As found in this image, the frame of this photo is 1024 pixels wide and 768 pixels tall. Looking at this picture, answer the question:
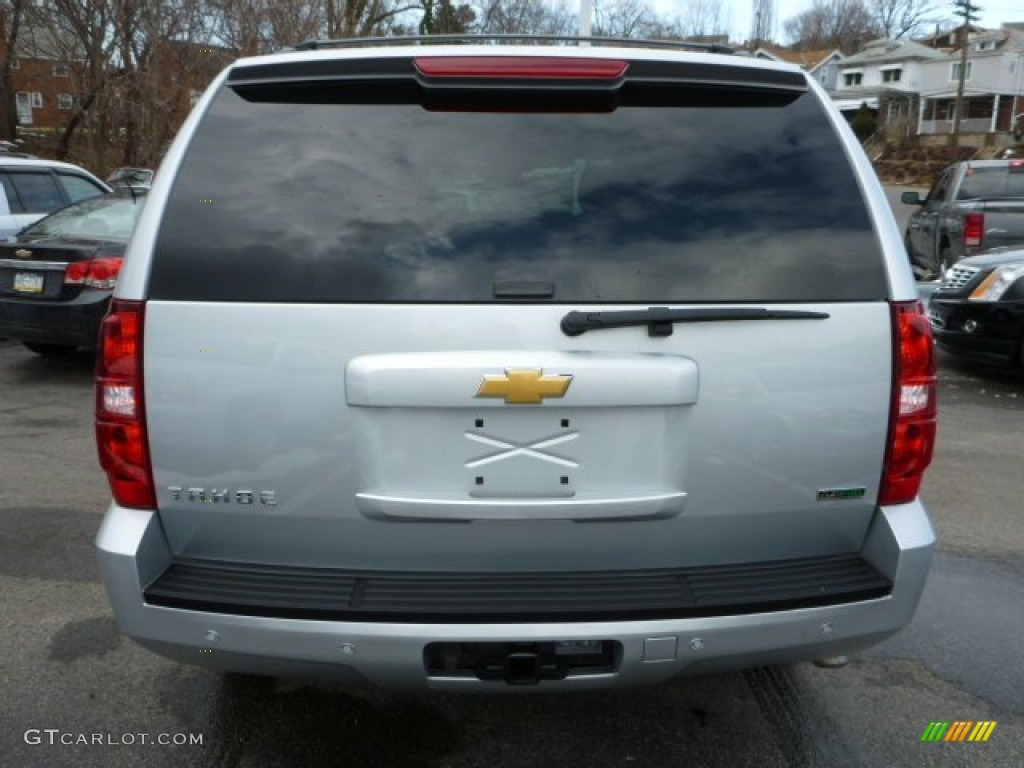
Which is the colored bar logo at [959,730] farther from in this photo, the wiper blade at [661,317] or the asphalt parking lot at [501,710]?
the wiper blade at [661,317]

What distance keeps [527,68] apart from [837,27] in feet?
350

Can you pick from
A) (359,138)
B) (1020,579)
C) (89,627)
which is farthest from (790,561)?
(89,627)

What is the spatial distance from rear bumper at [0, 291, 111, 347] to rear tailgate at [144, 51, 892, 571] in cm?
565

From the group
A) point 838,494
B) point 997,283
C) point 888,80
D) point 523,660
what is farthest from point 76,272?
point 888,80

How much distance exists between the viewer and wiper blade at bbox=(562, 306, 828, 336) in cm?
212

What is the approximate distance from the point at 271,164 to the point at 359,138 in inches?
9.2

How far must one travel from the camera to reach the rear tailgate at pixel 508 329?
7.00 ft

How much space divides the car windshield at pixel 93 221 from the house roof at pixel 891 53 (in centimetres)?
7663

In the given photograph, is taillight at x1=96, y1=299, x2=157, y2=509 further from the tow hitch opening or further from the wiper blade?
the wiper blade

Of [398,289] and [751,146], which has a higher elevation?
[751,146]

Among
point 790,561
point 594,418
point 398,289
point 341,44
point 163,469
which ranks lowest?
point 790,561

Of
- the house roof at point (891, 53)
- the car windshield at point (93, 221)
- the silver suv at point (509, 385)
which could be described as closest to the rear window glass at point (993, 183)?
the car windshield at point (93, 221)

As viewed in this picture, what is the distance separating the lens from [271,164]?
2285 mm

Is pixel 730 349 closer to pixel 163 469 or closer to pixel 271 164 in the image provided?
pixel 271 164
